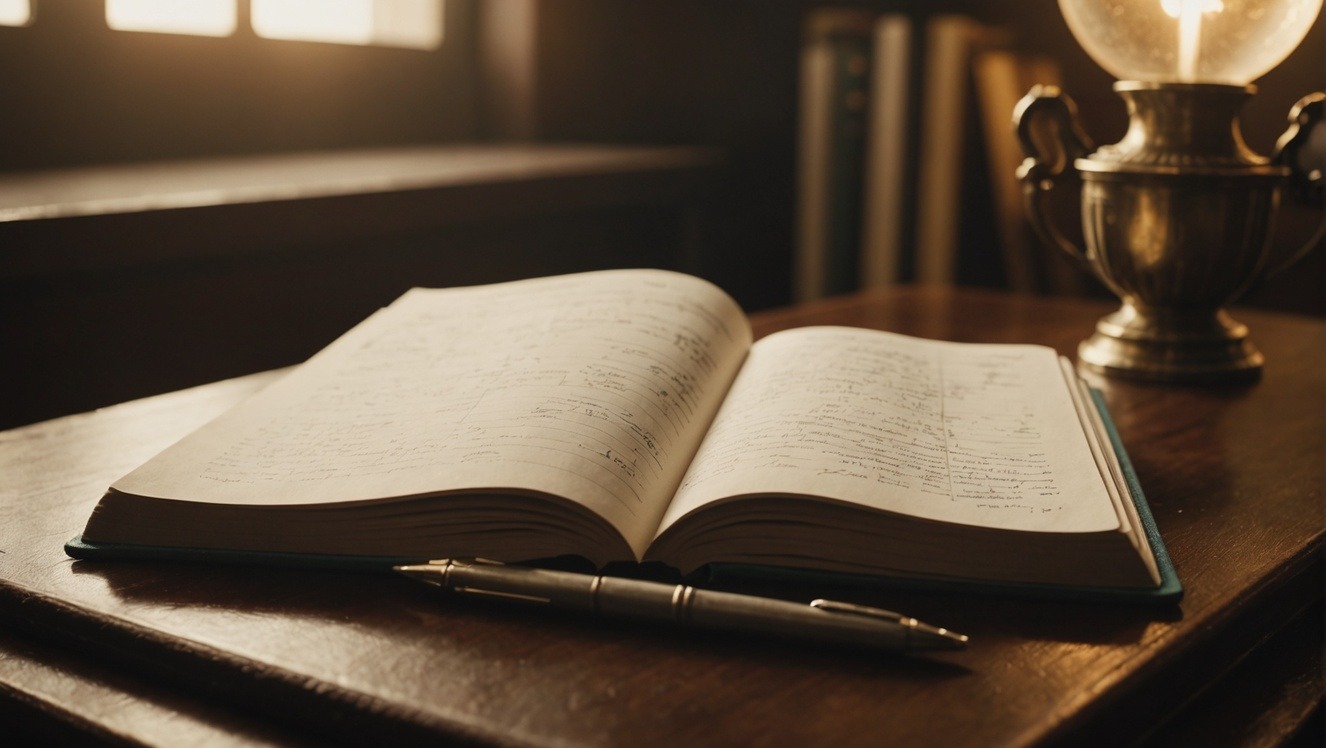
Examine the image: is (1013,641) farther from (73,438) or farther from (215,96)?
(215,96)

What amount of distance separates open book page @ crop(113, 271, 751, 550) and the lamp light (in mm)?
406

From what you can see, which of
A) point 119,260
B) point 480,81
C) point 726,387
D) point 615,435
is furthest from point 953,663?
point 480,81

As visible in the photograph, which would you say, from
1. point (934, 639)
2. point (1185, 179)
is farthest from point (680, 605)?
point (1185, 179)

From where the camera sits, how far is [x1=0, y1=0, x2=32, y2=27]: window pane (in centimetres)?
183

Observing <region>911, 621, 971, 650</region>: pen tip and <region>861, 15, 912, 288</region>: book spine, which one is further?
<region>861, 15, 912, 288</region>: book spine

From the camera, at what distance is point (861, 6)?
329 centimetres

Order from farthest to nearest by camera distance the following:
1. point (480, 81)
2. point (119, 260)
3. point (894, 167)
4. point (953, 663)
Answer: point (894, 167) → point (480, 81) → point (119, 260) → point (953, 663)

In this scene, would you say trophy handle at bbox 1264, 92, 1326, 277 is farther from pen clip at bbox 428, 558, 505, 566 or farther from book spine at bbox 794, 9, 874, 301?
book spine at bbox 794, 9, 874, 301

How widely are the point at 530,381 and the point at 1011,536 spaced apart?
28cm

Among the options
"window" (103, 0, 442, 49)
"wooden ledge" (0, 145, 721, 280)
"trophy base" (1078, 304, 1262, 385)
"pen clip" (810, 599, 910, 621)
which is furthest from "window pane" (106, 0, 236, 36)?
"pen clip" (810, 599, 910, 621)

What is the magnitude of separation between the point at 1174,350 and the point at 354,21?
6.41ft

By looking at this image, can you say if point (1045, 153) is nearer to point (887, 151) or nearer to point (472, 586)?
point (472, 586)

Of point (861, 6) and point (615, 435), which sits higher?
point (861, 6)

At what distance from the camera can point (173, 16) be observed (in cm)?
210
